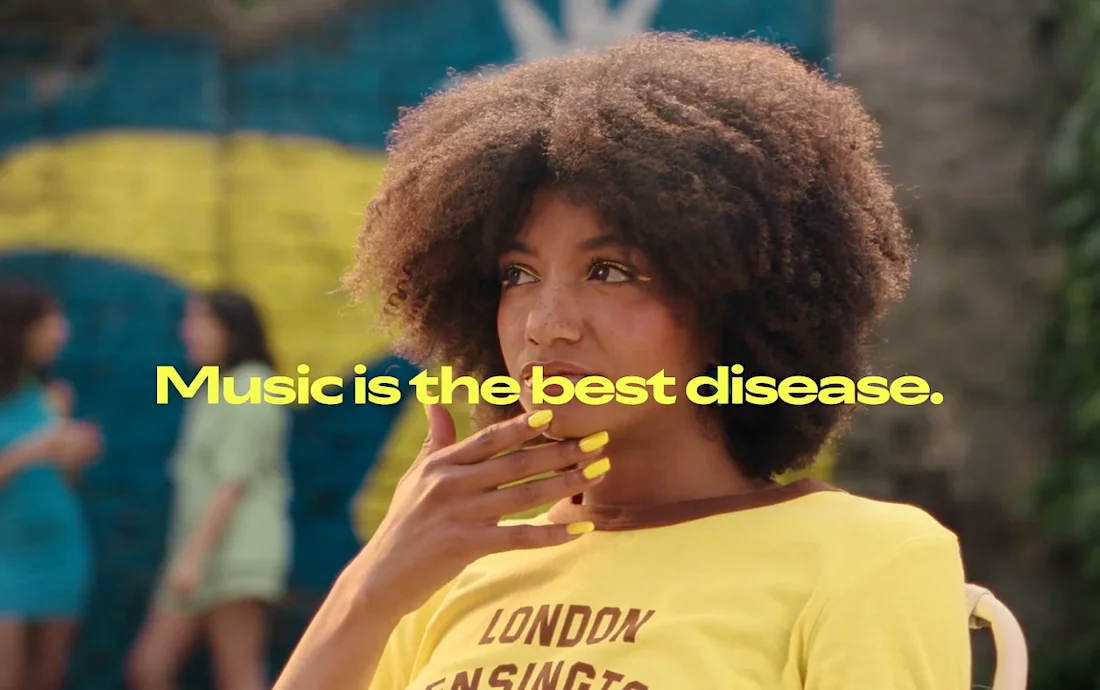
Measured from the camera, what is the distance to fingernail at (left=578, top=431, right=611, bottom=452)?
173cm

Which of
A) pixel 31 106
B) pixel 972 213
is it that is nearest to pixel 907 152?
pixel 972 213

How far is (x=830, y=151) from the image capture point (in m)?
1.84

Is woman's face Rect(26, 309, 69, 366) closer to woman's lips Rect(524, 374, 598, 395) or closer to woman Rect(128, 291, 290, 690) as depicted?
woman Rect(128, 291, 290, 690)

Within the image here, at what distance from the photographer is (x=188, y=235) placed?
5.35 m

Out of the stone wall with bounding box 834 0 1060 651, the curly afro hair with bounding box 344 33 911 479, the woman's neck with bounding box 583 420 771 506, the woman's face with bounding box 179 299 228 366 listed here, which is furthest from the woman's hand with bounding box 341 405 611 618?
the stone wall with bounding box 834 0 1060 651

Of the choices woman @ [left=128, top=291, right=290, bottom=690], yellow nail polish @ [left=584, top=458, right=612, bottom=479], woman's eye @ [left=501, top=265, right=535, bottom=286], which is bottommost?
yellow nail polish @ [left=584, top=458, right=612, bottom=479]

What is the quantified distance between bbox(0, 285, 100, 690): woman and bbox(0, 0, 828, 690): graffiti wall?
0.37 metres

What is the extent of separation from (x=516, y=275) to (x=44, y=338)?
11.4 feet

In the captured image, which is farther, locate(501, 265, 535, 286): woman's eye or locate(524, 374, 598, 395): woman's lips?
locate(501, 265, 535, 286): woman's eye

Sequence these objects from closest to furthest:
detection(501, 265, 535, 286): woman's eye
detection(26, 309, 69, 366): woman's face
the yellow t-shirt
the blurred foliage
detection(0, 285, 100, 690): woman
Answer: the yellow t-shirt, detection(501, 265, 535, 286): woman's eye, the blurred foliage, detection(0, 285, 100, 690): woman, detection(26, 309, 69, 366): woman's face

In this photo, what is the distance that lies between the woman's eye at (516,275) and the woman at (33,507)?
328 cm

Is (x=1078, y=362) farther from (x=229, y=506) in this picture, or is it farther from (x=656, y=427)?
(x=656, y=427)

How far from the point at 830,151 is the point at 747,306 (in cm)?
21

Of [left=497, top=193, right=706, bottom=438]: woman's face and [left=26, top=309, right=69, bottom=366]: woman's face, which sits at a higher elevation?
[left=26, top=309, right=69, bottom=366]: woman's face
